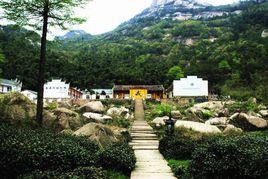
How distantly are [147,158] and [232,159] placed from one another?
5.91m

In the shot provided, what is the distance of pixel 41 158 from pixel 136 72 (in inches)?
2989

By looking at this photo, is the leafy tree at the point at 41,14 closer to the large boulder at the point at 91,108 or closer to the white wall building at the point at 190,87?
the large boulder at the point at 91,108

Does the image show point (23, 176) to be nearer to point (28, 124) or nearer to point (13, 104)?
point (28, 124)

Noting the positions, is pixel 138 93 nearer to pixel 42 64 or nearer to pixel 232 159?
pixel 42 64

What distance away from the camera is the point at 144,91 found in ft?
222

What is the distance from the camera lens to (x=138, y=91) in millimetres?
67562

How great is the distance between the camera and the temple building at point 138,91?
221ft

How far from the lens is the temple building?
67.4m

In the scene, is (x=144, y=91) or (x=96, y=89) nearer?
(x=144, y=91)

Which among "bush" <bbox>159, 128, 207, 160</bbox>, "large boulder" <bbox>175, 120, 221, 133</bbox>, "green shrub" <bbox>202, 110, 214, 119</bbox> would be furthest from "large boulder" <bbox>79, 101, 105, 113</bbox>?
"bush" <bbox>159, 128, 207, 160</bbox>

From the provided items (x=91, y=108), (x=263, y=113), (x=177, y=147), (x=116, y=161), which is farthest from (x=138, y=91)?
(x=116, y=161)

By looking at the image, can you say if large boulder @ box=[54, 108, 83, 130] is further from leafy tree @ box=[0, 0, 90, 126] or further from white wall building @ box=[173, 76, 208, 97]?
white wall building @ box=[173, 76, 208, 97]

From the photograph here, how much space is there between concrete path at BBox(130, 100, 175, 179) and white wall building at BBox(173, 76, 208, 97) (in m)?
33.2

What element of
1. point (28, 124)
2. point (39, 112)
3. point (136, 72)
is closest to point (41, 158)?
point (39, 112)
